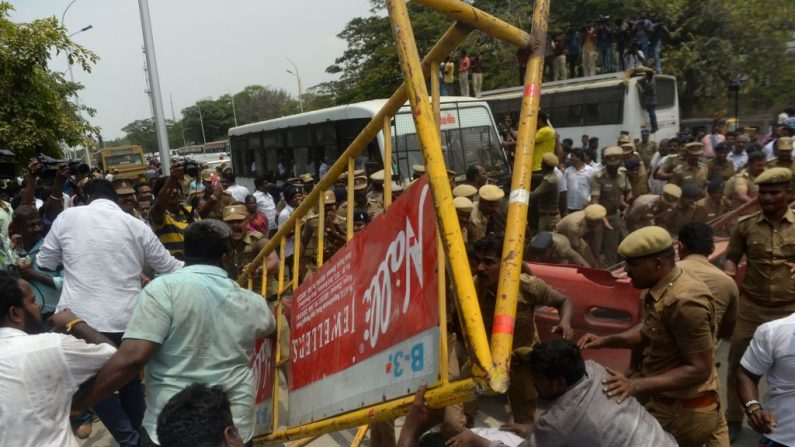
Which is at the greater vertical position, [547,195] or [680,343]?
[547,195]

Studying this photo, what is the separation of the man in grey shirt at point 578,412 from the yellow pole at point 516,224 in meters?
0.69

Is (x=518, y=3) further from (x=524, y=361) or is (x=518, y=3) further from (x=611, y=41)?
(x=524, y=361)

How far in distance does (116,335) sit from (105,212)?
2.28 feet

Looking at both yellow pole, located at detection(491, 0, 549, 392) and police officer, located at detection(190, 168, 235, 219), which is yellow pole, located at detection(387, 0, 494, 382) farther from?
police officer, located at detection(190, 168, 235, 219)

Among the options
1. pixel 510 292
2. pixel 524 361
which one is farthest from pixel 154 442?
pixel 524 361

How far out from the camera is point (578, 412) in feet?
6.54

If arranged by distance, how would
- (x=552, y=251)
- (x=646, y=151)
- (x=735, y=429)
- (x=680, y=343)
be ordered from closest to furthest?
(x=680, y=343), (x=735, y=429), (x=552, y=251), (x=646, y=151)

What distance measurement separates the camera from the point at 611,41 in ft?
60.7

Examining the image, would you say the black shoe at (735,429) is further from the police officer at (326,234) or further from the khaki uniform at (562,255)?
the police officer at (326,234)

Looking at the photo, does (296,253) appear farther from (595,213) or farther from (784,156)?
(784,156)

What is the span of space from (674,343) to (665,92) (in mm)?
16463

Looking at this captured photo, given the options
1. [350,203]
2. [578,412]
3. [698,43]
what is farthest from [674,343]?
[698,43]

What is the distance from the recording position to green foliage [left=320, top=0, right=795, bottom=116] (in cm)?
2347

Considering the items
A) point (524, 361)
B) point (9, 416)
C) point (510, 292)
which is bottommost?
point (524, 361)
